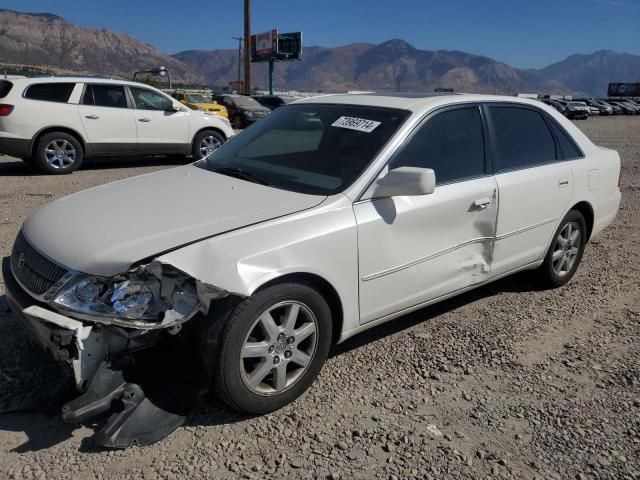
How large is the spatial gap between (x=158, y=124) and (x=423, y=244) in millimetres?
8404

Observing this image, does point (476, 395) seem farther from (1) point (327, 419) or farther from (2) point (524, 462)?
(1) point (327, 419)

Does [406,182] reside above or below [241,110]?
below

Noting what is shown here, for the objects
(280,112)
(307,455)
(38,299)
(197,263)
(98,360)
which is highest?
(280,112)

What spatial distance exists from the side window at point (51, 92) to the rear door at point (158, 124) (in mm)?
1146

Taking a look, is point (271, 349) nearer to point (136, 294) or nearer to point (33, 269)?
point (136, 294)

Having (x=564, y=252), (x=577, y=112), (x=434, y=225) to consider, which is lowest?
(x=564, y=252)

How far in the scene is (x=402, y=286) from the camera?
328cm

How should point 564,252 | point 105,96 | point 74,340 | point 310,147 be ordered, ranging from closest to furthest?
point 74,340 < point 310,147 < point 564,252 < point 105,96

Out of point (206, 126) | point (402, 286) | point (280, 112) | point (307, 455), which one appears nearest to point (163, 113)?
point (206, 126)

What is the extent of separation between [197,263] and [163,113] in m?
8.82

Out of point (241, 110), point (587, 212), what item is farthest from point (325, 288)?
point (241, 110)

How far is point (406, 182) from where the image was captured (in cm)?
302

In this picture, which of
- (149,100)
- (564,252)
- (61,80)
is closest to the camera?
(564,252)

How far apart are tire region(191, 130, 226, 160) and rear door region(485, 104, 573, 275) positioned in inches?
317
